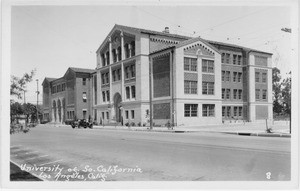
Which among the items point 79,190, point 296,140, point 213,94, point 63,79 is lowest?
point 79,190

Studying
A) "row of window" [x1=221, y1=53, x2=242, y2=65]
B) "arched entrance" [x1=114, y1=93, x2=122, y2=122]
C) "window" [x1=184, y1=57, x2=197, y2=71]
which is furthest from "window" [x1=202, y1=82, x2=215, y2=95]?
"arched entrance" [x1=114, y1=93, x2=122, y2=122]

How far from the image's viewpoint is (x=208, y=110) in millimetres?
38156

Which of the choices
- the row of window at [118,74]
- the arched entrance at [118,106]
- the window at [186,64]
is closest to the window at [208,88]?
the window at [186,64]

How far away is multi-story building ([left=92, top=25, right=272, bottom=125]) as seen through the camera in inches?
1427

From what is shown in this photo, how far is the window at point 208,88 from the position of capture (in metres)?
38.2

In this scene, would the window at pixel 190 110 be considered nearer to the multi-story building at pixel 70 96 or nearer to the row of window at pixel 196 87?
the row of window at pixel 196 87

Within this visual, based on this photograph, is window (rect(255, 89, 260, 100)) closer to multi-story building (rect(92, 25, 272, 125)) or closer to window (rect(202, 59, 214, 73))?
multi-story building (rect(92, 25, 272, 125))

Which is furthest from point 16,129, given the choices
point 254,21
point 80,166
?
point 254,21

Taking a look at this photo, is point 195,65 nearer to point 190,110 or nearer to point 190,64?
point 190,64

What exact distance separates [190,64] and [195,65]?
2.49 feet

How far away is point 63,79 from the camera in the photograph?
6084 centimetres

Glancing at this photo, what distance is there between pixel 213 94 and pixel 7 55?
1219 inches

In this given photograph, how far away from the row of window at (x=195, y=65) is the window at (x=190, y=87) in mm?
1494

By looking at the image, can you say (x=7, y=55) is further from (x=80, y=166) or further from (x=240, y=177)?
(x=240, y=177)
